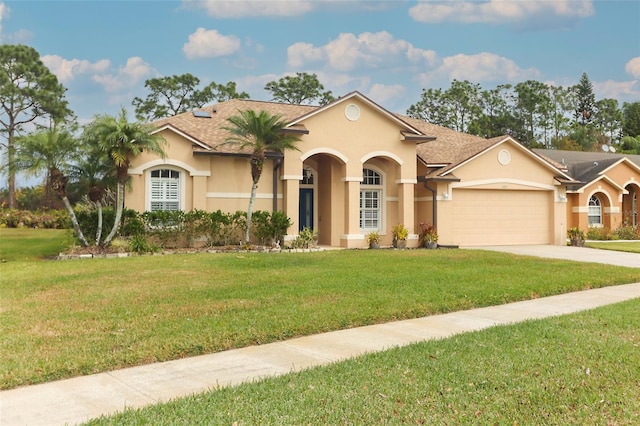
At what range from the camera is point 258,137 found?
56.9 feet

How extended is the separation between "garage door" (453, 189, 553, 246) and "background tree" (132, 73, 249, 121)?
104ft

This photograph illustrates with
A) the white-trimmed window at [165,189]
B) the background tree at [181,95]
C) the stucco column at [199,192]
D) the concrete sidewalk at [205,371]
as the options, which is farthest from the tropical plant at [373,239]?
the background tree at [181,95]

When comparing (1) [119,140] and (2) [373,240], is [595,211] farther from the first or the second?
(1) [119,140]

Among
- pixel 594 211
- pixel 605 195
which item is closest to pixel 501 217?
pixel 594 211

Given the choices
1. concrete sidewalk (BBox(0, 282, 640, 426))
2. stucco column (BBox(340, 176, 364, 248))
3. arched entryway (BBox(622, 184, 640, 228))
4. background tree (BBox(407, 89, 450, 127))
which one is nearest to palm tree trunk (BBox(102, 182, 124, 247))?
stucco column (BBox(340, 176, 364, 248))

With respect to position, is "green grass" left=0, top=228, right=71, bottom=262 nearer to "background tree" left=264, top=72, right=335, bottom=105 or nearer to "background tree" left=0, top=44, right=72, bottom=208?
"background tree" left=0, top=44, right=72, bottom=208

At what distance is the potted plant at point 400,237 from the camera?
65.6 feet

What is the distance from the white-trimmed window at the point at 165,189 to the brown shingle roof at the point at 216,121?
1.58m

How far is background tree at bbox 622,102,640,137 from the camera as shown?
6556 centimetres

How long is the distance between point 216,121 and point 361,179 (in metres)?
6.43

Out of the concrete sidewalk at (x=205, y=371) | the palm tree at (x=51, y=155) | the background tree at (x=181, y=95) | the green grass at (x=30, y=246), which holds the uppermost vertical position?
the background tree at (x=181, y=95)

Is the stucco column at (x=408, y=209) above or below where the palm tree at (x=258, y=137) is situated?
below

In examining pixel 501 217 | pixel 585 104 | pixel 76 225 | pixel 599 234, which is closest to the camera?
pixel 76 225

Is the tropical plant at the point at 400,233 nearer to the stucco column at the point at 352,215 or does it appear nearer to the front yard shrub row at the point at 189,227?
the stucco column at the point at 352,215
